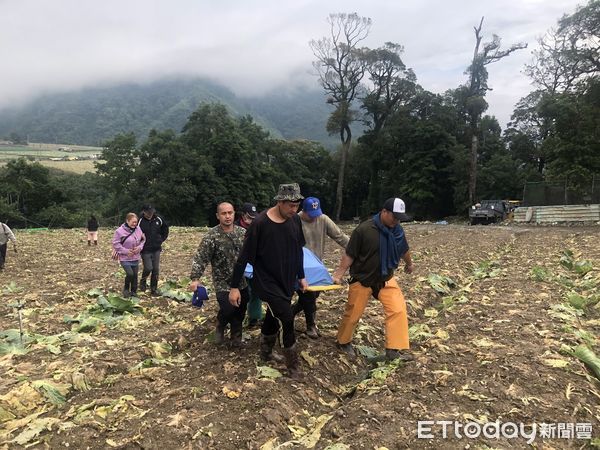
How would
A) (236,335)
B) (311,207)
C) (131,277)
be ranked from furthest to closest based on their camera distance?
(131,277), (311,207), (236,335)

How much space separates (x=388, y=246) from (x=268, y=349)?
6.28ft

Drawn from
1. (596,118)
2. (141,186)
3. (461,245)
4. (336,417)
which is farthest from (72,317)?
(141,186)

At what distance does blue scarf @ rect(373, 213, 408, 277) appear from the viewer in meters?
5.65

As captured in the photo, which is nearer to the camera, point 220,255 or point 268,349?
point 268,349

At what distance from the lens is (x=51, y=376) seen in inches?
209

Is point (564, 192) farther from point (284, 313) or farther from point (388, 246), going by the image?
point (284, 313)

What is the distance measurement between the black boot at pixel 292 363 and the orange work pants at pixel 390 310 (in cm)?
97

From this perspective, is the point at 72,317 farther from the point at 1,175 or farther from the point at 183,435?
the point at 1,175

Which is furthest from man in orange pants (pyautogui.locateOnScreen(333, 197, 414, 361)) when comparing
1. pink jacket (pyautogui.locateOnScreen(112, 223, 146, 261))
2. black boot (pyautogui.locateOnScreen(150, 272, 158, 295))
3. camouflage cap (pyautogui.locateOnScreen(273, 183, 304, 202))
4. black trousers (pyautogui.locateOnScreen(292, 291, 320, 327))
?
black boot (pyautogui.locateOnScreen(150, 272, 158, 295))

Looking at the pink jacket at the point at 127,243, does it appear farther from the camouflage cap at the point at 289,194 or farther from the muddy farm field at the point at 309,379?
the camouflage cap at the point at 289,194

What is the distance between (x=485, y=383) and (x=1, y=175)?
194ft

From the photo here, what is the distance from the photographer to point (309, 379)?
5.37m

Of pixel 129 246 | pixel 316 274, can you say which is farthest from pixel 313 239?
pixel 129 246

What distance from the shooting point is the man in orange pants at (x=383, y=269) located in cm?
564
